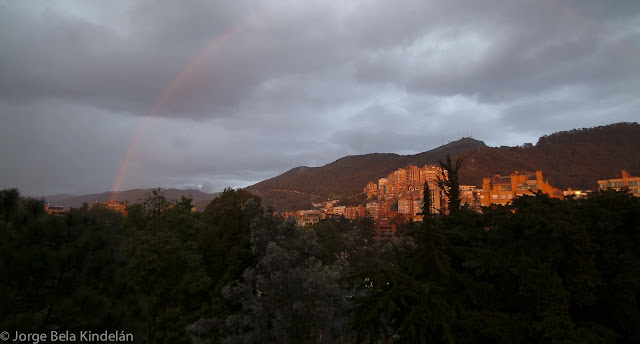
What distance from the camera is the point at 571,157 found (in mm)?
96750

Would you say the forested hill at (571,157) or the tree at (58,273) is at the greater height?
the forested hill at (571,157)

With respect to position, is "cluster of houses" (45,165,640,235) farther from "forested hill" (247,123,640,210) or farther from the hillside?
the hillside

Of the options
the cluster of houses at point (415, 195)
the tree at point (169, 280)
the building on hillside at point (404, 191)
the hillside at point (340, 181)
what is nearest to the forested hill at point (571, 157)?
the cluster of houses at point (415, 195)

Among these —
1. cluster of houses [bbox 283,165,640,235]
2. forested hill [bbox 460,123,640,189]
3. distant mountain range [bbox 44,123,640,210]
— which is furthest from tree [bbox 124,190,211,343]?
forested hill [bbox 460,123,640,189]

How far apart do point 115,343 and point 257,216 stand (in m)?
9.52

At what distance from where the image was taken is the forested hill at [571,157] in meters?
82.6

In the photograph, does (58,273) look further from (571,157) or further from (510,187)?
(571,157)

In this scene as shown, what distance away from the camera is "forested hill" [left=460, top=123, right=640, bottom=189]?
82.6m

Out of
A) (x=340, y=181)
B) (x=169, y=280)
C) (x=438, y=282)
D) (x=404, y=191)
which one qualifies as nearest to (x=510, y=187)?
(x=169, y=280)

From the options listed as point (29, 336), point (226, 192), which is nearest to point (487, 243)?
point (29, 336)

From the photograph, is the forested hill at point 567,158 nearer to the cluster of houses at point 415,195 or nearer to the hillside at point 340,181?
the hillside at point 340,181

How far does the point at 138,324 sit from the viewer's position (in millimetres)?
6031

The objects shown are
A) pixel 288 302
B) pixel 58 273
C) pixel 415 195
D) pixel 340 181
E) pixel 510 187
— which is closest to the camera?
pixel 58 273

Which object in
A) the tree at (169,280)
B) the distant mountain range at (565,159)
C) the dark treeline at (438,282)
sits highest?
the distant mountain range at (565,159)
